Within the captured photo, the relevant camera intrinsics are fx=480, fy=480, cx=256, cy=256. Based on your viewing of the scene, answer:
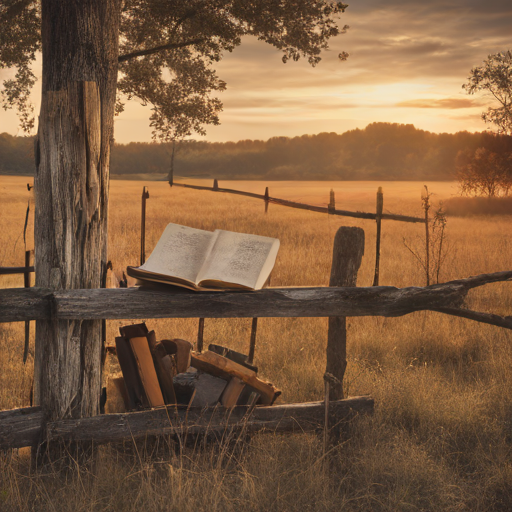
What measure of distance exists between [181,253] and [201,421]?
1377 mm

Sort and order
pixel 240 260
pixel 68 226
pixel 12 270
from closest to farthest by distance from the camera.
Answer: pixel 240 260
pixel 68 226
pixel 12 270

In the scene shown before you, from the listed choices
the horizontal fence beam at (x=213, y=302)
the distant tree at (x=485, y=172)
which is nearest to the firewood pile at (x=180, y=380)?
the horizontal fence beam at (x=213, y=302)

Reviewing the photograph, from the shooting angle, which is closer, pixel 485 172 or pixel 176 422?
pixel 176 422

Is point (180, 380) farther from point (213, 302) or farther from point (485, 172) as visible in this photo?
point (485, 172)

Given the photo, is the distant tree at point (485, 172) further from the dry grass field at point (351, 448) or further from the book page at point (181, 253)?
the book page at point (181, 253)

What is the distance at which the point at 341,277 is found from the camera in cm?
404

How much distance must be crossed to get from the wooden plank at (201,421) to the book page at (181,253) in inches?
→ 46.5

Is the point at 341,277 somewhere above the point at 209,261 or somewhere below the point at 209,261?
below

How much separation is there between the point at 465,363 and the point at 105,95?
504cm

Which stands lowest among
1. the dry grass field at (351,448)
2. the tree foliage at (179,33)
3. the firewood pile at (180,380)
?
the dry grass field at (351,448)

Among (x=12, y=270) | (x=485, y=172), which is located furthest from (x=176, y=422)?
(x=485, y=172)

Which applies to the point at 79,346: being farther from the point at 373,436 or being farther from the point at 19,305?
the point at 373,436

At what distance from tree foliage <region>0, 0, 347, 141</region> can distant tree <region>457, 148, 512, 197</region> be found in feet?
81.9

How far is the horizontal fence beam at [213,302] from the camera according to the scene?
331 centimetres
